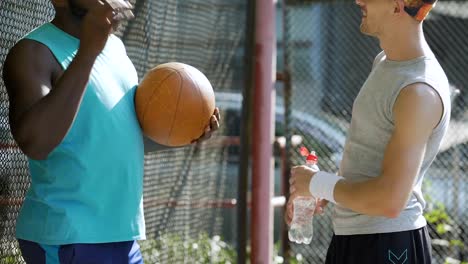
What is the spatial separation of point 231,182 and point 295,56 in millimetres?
1099

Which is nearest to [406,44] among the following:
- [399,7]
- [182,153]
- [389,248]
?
[399,7]

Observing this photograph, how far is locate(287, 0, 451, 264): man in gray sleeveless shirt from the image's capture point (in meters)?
3.11

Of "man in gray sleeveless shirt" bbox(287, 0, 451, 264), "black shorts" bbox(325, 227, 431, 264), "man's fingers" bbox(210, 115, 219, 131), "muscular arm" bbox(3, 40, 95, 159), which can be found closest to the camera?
"muscular arm" bbox(3, 40, 95, 159)

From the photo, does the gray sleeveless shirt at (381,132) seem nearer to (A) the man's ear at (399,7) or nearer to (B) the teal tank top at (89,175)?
(A) the man's ear at (399,7)

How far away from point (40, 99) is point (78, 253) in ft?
1.77

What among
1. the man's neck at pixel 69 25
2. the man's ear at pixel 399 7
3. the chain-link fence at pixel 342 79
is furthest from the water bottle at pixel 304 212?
the chain-link fence at pixel 342 79

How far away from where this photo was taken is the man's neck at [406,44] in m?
3.34

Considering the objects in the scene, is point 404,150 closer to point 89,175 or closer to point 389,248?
point 389,248

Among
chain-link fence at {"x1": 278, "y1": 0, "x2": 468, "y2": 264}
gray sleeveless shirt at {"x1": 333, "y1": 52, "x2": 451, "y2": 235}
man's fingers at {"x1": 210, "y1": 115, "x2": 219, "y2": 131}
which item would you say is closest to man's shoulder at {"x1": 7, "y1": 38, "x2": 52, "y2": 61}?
A: man's fingers at {"x1": 210, "y1": 115, "x2": 219, "y2": 131}

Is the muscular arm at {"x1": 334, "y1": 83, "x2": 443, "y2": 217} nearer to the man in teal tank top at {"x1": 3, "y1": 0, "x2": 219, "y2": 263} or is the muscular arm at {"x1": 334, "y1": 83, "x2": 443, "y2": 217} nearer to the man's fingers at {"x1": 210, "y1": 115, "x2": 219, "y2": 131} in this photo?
the man's fingers at {"x1": 210, "y1": 115, "x2": 219, "y2": 131}

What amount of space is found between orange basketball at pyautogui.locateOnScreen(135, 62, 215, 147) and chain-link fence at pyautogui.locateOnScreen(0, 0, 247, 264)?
25.3 inches

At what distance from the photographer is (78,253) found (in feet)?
10.1

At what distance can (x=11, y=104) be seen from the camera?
9.87ft

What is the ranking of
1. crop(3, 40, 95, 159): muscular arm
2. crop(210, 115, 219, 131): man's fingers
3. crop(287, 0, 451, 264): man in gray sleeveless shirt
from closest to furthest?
crop(3, 40, 95, 159): muscular arm < crop(287, 0, 451, 264): man in gray sleeveless shirt < crop(210, 115, 219, 131): man's fingers
